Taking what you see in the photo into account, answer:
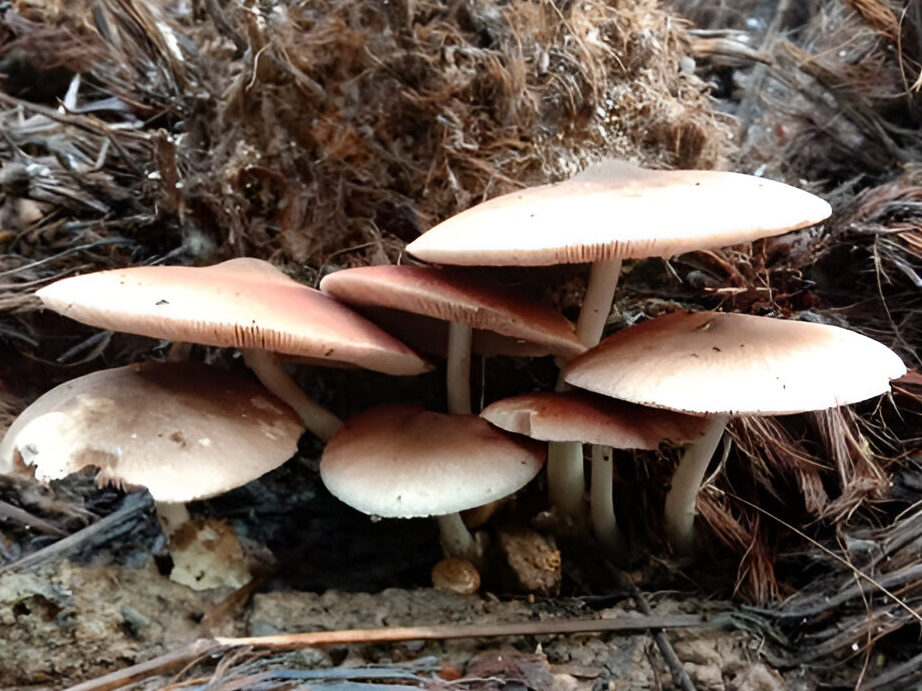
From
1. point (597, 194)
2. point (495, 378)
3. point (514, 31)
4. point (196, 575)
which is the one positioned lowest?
point (196, 575)

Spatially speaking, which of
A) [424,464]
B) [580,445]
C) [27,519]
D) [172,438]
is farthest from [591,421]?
[27,519]

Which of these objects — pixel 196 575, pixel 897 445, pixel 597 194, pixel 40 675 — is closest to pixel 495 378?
pixel 597 194

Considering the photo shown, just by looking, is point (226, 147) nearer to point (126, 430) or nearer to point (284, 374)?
point (284, 374)

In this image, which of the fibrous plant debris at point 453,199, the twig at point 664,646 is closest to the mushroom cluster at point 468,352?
the twig at point 664,646

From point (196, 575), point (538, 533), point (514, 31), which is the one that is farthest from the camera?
point (514, 31)

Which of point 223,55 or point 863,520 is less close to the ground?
point 223,55

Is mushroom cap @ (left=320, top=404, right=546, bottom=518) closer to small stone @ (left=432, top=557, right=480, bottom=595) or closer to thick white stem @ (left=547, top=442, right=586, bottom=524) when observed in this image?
thick white stem @ (left=547, top=442, right=586, bottom=524)

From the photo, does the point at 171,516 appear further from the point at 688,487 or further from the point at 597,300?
the point at 688,487

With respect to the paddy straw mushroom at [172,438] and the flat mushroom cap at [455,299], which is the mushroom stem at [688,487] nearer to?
the flat mushroom cap at [455,299]
